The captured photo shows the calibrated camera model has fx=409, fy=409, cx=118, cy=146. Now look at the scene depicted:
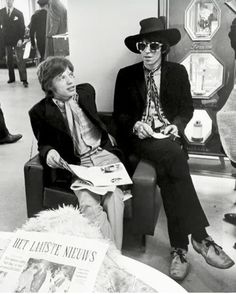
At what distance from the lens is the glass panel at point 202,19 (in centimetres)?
279

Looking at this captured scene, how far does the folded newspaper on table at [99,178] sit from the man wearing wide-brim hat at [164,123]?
210 mm

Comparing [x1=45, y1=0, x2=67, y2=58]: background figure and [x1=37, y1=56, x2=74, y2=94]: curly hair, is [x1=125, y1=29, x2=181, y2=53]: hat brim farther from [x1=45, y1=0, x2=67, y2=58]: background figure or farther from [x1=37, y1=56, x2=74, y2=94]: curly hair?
[x1=45, y1=0, x2=67, y2=58]: background figure

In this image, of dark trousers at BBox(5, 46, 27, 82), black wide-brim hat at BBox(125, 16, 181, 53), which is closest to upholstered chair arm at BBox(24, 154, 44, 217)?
black wide-brim hat at BBox(125, 16, 181, 53)

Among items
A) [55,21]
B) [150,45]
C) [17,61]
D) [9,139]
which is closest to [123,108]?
Answer: [150,45]

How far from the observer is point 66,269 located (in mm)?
1143

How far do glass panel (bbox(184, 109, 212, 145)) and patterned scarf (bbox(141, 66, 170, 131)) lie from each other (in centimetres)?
74

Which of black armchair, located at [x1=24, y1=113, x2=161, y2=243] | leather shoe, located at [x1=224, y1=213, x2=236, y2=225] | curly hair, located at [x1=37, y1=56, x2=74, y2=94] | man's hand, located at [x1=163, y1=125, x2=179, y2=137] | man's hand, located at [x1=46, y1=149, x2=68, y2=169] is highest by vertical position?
curly hair, located at [x1=37, y1=56, x2=74, y2=94]

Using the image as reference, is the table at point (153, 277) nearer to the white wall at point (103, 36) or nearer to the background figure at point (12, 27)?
the white wall at point (103, 36)

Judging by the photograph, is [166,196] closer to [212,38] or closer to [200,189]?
[200,189]

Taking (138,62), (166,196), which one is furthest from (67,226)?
(138,62)

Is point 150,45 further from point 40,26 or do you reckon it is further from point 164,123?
point 40,26

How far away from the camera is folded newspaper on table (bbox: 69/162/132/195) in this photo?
204cm

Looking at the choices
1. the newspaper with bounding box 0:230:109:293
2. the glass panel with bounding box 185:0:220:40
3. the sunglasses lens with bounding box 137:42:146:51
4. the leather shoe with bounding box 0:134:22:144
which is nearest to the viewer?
the newspaper with bounding box 0:230:109:293

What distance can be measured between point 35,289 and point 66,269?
10 centimetres
